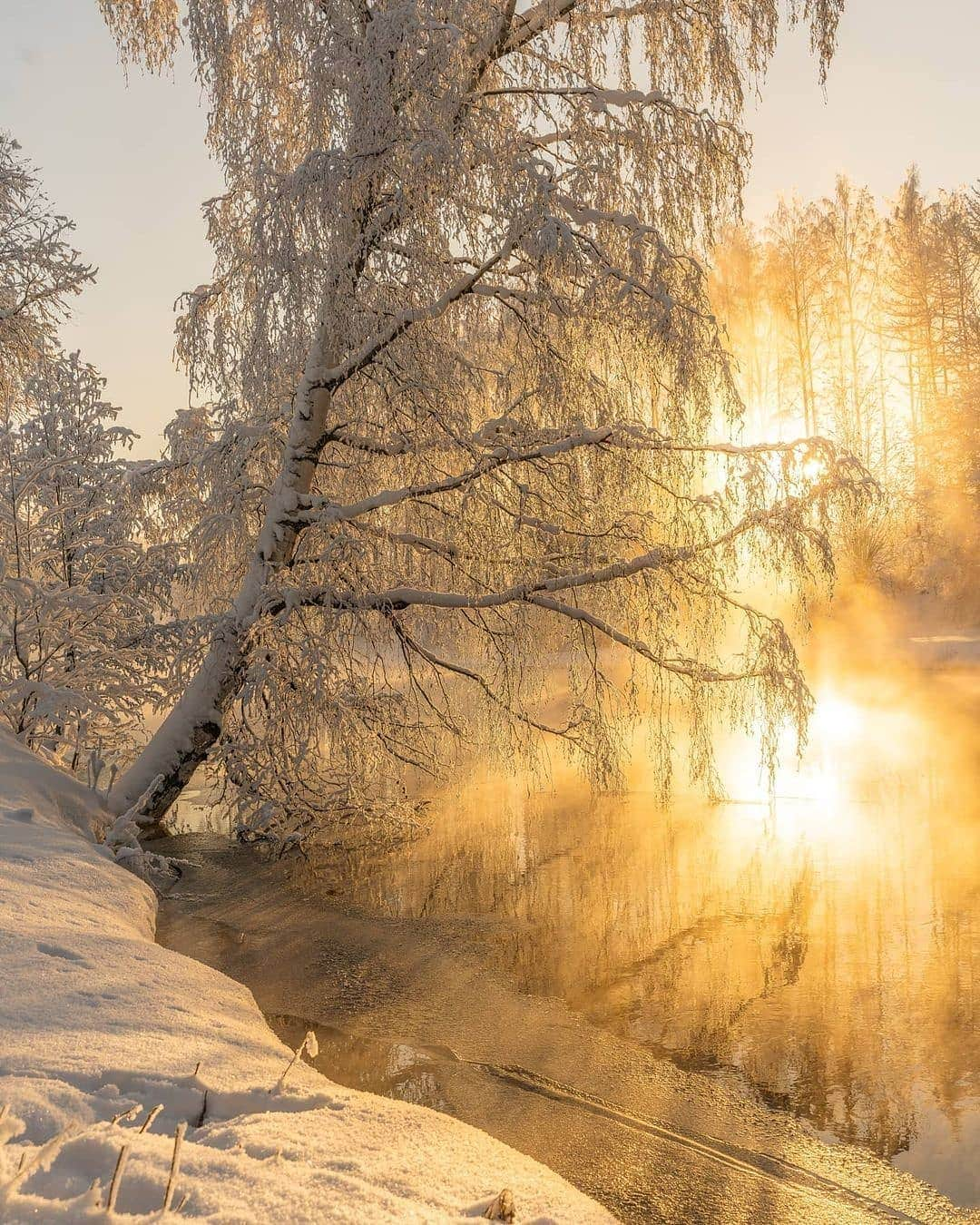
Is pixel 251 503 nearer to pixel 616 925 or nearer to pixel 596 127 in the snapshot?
pixel 596 127

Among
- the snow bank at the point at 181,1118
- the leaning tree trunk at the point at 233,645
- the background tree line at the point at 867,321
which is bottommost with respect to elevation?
the snow bank at the point at 181,1118

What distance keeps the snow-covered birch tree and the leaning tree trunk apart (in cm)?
2

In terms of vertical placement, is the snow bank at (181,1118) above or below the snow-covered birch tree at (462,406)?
below

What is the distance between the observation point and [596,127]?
7184 millimetres

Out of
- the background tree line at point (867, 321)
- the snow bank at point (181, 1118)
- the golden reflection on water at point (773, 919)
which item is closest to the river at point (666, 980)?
the golden reflection on water at point (773, 919)

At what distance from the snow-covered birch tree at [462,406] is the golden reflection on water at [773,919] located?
38.6 inches

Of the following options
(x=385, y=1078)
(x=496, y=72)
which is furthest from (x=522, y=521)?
(x=385, y=1078)

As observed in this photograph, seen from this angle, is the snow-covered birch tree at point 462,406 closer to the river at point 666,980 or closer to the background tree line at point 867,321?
the river at point 666,980

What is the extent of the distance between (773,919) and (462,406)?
4.13 metres

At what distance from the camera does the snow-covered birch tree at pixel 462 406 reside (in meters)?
6.89

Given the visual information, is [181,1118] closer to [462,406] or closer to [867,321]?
[462,406]

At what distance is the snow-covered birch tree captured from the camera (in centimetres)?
689

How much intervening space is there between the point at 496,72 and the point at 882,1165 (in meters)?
7.42

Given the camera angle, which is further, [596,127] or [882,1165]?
[596,127]
